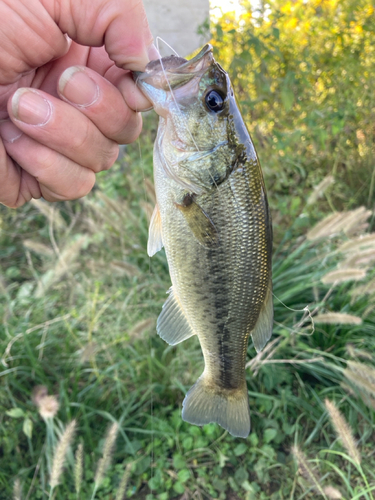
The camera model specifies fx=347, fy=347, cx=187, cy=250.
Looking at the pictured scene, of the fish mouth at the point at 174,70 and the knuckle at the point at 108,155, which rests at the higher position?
the fish mouth at the point at 174,70

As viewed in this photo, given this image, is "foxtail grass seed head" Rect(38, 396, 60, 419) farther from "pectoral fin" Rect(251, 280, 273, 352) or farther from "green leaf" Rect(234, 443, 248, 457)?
"green leaf" Rect(234, 443, 248, 457)

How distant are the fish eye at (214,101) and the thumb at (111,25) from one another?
0.26 m

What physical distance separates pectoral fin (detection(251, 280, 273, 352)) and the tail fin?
0.83 feet

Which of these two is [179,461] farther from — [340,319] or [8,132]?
[8,132]

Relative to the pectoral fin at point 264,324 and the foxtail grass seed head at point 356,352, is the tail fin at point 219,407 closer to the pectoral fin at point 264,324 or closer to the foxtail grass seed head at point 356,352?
the pectoral fin at point 264,324

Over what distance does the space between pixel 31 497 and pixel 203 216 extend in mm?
2032

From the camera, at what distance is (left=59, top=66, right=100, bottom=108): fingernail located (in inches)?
46.1

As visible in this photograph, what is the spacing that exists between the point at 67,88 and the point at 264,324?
3.61ft

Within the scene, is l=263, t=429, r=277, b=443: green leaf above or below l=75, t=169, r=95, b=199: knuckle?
below

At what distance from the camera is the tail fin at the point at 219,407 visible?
1390 millimetres

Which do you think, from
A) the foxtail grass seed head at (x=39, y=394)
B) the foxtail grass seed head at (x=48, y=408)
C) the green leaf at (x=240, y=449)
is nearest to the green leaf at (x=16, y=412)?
the foxtail grass seed head at (x=39, y=394)

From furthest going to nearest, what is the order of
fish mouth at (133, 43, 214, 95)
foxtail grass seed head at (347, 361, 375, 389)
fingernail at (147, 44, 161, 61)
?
foxtail grass seed head at (347, 361, 375, 389) < fingernail at (147, 44, 161, 61) < fish mouth at (133, 43, 214, 95)

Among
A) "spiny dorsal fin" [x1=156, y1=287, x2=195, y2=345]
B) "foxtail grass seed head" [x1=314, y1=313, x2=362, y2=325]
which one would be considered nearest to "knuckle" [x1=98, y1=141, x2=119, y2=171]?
"spiny dorsal fin" [x1=156, y1=287, x2=195, y2=345]

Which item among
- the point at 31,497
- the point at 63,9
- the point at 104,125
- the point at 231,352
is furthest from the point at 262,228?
the point at 31,497
